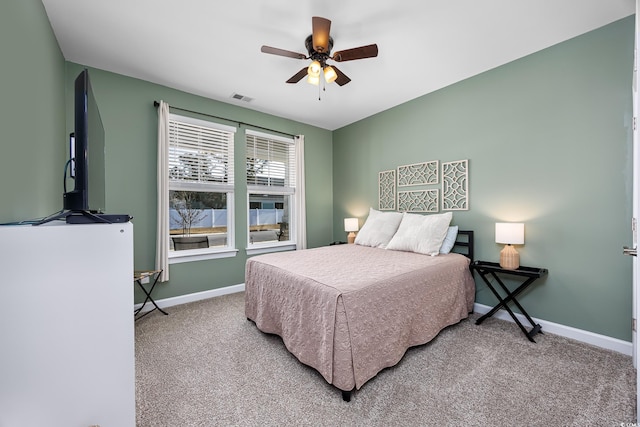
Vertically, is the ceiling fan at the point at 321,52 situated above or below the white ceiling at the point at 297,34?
below

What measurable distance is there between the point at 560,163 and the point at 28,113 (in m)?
4.15

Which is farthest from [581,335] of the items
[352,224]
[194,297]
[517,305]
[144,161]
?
[144,161]

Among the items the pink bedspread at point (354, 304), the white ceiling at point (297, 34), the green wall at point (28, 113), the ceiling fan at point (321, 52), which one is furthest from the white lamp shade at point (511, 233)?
the green wall at point (28, 113)

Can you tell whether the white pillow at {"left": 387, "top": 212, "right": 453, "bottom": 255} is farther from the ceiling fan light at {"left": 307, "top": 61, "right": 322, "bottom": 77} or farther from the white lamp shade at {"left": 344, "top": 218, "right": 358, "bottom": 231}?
the ceiling fan light at {"left": 307, "top": 61, "right": 322, "bottom": 77}

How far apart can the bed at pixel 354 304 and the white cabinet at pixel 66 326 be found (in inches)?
42.0

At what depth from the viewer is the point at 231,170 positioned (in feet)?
12.3

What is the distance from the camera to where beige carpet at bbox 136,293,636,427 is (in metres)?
1.50

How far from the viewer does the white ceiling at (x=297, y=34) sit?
2010mm

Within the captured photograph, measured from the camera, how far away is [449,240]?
2996 millimetres

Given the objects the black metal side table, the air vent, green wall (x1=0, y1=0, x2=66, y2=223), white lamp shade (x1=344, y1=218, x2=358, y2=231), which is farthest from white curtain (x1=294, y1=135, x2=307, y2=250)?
green wall (x1=0, y1=0, x2=66, y2=223)

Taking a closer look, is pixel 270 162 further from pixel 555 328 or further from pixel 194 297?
pixel 555 328

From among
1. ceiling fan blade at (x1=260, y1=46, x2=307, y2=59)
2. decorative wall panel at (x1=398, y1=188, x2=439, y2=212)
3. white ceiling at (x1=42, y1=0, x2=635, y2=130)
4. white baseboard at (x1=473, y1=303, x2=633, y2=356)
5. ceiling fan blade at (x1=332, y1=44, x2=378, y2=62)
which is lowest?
white baseboard at (x1=473, y1=303, x2=633, y2=356)

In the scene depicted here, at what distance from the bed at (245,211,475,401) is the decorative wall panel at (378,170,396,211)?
1.16 meters

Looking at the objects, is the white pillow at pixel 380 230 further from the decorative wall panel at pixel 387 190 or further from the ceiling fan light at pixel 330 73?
the ceiling fan light at pixel 330 73
